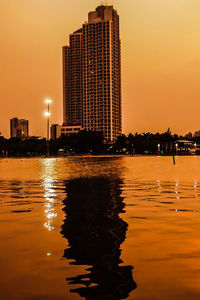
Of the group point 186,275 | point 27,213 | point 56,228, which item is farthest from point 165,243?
point 27,213

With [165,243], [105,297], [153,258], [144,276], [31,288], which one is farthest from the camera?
[165,243]

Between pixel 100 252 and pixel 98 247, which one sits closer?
pixel 100 252

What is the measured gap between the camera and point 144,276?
7129 mm

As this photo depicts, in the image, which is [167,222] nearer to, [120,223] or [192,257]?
[120,223]

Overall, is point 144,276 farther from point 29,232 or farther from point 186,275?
point 29,232

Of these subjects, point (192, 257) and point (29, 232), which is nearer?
point (192, 257)

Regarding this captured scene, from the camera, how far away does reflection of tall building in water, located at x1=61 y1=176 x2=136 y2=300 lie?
21.3 ft

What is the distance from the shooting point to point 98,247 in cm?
933

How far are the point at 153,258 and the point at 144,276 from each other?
129 centimetres

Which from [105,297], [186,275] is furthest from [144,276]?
[105,297]

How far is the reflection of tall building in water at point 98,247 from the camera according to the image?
6.50 metres

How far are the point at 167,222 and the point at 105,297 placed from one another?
7.11m

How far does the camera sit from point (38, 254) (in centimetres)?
878

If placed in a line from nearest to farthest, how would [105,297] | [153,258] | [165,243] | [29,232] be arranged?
[105,297]
[153,258]
[165,243]
[29,232]
